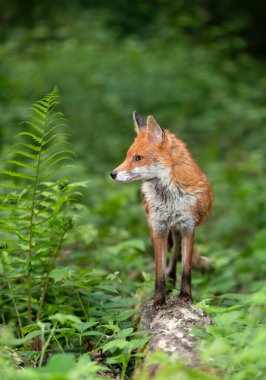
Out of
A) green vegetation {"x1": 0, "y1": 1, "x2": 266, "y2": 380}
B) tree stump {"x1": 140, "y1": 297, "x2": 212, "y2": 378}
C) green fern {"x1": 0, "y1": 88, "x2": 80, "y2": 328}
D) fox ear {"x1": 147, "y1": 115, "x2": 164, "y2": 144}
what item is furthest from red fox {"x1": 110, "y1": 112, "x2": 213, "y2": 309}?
green fern {"x1": 0, "y1": 88, "x2": 80, "y2": 328}

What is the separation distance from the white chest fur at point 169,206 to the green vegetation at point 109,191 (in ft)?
2.16

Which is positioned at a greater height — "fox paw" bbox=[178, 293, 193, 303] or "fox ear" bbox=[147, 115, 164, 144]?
"fox ear" bbox=[147, 115, 164, 144]

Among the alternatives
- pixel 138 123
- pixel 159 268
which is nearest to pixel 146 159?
pixel 138 123

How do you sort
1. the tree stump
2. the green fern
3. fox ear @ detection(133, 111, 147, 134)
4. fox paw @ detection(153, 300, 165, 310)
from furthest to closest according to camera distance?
fox ear @ detection(133, 111, 147, 134), fox paw @ detection(153, 300, 165, 310), the green fern, the tree stump

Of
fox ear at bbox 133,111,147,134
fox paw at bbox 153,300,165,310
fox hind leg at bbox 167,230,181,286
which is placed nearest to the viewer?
fox paw at bbox 153,300,165,310

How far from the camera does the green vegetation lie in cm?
528

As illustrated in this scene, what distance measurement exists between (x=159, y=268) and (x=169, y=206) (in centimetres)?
60

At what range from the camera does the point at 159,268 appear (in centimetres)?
629

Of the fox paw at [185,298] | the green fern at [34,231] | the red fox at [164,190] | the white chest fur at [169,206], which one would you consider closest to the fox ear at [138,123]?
the red fox at [164,190]

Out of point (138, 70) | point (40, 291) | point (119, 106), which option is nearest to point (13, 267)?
point (40, 291)

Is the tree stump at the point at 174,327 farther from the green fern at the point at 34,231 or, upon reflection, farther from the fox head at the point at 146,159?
the fox head at the point at 146,159

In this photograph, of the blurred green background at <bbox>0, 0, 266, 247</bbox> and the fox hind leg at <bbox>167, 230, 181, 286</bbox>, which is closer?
the fox hind leg at <bbox>167, 230, 181, 286</bbox>

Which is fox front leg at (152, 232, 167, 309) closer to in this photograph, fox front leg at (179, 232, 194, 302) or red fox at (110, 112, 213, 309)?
red fox at (110, 112, 213, 309)

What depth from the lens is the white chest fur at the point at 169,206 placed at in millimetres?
6262
